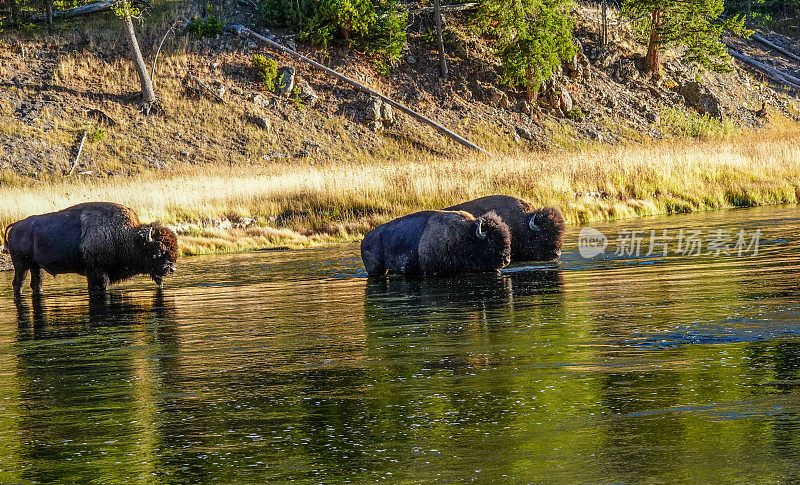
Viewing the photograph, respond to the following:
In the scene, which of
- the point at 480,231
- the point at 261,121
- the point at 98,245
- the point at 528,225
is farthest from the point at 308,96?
the point at 480,231

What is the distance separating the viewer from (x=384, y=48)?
2099 inches

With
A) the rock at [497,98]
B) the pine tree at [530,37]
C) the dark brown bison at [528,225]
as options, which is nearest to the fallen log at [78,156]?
the rock at [497,98]

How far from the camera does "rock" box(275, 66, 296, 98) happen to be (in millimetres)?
50500

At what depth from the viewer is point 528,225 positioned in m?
16.9

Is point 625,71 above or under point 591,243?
above

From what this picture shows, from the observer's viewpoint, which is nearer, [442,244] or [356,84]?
[442,244]

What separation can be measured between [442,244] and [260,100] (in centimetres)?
3593

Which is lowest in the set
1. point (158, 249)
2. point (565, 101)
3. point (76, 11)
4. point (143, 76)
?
point (158, 249)

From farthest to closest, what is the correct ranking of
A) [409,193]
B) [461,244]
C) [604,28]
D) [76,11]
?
1. [604,28]
2. [76,11]
3. [409,193]
4. [461,244]

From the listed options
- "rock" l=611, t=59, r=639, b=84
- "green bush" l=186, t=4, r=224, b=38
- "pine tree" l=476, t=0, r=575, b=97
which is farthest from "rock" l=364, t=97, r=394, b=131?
"rock" l=611, t=59, r=639, b=84

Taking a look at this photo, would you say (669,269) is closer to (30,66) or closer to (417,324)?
(417,324)

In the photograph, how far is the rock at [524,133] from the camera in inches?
2061

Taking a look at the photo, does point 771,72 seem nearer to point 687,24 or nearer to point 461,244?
point 687,24

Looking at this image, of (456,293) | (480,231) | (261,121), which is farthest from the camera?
(261,121)
